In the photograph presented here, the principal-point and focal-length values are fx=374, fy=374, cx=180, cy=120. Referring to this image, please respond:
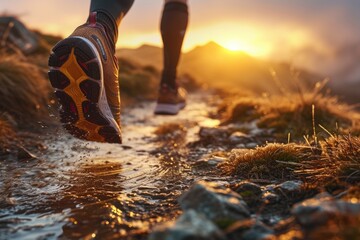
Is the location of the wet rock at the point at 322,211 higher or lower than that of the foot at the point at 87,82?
lower

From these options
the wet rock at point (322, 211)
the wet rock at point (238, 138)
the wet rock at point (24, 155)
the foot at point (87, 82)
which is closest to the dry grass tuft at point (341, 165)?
the wet rock at point (322, 211)

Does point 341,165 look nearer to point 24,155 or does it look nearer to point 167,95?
point 24,155

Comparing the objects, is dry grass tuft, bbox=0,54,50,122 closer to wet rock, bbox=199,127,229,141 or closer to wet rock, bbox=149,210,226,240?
wet rock, bbox=199,127,229,141

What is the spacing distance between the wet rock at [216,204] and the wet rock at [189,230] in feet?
0.51

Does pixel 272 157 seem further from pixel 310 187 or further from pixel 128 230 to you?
pixel 128 230

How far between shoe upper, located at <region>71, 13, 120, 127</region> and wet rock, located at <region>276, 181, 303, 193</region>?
51.4 inches

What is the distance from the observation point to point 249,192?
187 cm

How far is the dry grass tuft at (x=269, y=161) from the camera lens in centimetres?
228

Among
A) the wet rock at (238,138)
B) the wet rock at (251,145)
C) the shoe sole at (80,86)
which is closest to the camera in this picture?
the shoe sole at (80,86)

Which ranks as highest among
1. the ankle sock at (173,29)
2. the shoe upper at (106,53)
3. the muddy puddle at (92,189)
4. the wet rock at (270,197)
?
the ankle sock at (173,29)

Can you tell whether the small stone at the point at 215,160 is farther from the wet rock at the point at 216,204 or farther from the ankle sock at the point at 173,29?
the ankle sock at the point at 173,29

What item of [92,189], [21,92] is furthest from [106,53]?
[21,92]

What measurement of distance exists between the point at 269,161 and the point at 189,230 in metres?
1.29

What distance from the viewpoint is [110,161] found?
311 centimetres
